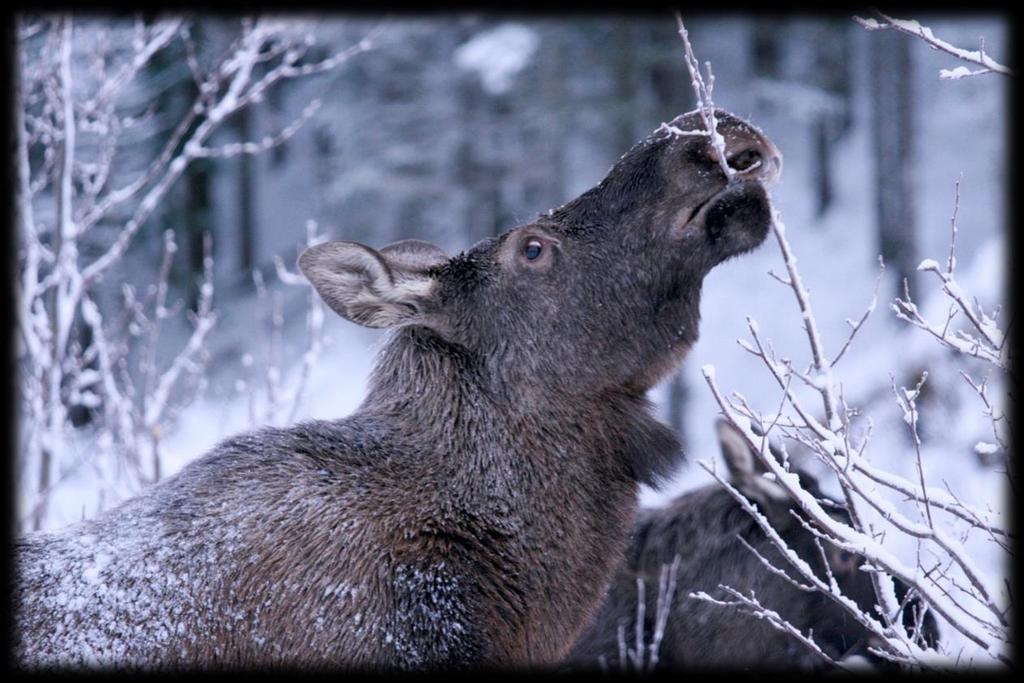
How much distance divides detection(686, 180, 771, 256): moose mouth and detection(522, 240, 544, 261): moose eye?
23.2 inches

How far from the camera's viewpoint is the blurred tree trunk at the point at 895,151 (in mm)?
19109

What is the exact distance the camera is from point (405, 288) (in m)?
4.17

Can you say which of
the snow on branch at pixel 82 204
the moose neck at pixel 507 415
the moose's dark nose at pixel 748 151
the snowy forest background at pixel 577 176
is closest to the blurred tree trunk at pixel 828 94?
the snowy forest background at pixel 577 176

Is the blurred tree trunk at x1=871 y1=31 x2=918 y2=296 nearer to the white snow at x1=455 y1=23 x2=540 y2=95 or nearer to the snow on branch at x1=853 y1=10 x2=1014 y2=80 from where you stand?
the white snow at x1=455 y1=23 x2=540 y2=95

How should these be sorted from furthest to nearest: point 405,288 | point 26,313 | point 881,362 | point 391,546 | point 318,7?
1. point 881,362
2. point 318,7
3. point 26,313
4. point 405,288
5. point 391,546

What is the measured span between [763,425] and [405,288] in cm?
154

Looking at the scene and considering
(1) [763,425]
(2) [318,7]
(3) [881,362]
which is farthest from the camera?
(3) [881,362]

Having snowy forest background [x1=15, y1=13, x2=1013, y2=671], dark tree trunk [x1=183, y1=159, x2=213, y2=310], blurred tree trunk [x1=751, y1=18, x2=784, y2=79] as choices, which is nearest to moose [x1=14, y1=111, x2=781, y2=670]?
snowy forest background [x1=15, y1=13, x2=1013, y2=671]

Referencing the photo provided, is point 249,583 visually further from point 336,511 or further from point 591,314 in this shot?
point 591,314

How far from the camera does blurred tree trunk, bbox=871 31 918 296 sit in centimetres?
1911

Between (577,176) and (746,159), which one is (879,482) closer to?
(746,159)

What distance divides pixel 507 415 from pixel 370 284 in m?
0.74

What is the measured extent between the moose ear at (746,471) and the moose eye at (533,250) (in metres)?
1.67

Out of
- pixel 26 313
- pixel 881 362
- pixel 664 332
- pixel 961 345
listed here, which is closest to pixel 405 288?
pixel 664 332
